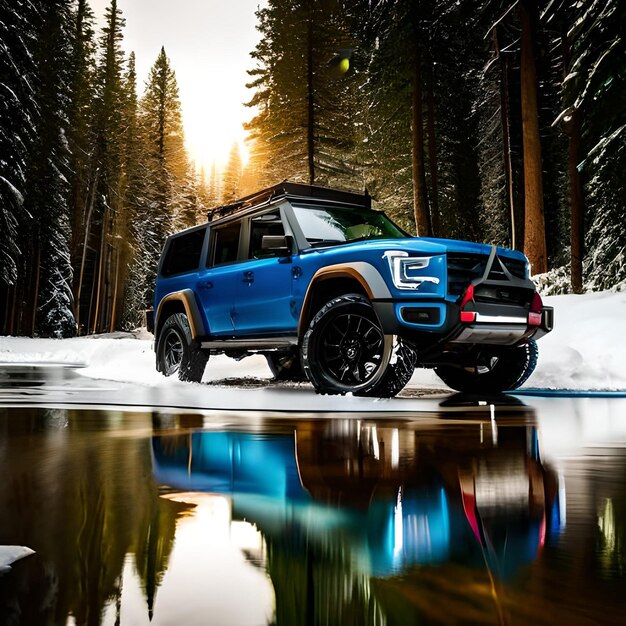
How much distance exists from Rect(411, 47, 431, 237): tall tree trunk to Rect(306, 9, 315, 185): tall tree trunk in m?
9.78

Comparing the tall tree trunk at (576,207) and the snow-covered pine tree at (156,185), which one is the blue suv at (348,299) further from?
the snow-covered pine tree at (156,185)

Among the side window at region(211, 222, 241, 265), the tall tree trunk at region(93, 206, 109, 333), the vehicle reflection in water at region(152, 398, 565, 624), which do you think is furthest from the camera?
the tall tree trunk at region(93, 206, 109, 333)

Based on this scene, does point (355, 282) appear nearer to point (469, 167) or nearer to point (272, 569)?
point (272, 569)

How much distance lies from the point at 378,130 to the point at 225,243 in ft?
73.3

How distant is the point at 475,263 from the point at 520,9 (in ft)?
51.5

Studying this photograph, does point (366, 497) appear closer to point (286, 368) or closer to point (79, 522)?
point (79, 522)

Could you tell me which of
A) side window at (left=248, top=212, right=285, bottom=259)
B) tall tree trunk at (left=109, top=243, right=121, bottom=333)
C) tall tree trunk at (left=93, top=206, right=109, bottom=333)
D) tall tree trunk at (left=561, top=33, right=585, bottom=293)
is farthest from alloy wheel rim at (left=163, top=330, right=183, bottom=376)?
tall tree trunk at (left=109, top=243, right=121, bottom=333)

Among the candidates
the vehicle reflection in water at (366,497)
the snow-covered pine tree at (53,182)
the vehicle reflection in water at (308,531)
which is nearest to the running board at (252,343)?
the vehicle reflection in water at (366,497)

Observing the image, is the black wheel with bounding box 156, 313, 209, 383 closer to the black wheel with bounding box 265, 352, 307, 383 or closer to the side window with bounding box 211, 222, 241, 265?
the side window with bounding box 211, 222, 241, 265

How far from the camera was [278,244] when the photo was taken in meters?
9.46

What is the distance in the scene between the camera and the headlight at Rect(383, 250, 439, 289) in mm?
8352

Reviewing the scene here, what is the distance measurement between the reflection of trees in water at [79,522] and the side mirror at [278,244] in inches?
164

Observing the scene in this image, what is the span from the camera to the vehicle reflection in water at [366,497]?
2496 mm

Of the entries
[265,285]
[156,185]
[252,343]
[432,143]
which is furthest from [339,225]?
[156,185]
